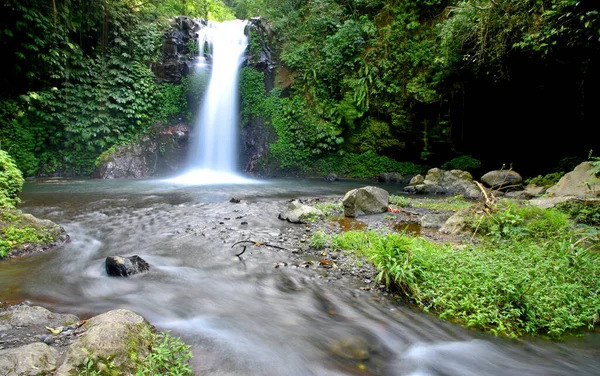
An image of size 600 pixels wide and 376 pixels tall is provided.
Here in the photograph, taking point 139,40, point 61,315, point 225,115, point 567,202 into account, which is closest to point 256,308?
point 61,315

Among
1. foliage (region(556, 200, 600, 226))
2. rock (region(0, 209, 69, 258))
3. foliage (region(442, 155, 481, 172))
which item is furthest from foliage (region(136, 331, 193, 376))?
foliage (region(442, 155, 481, 172))

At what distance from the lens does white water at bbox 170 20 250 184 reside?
17125 mm

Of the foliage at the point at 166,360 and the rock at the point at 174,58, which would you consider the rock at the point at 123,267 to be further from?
the rock at the point at 174,58

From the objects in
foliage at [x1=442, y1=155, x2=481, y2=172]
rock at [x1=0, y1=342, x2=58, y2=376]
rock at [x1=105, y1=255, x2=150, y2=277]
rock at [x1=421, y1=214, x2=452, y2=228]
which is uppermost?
foliage at [x1=442, y1=155, x2=481, y2=172]

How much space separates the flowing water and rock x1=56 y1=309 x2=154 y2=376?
18.2 inches

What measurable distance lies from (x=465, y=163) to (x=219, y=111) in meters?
12.2

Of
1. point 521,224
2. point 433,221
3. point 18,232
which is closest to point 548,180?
point 433,221

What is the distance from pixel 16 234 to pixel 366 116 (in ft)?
46.1

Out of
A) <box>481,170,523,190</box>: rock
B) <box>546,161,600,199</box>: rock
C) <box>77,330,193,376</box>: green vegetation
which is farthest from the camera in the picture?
<box>481,170,523,190</box>: rock

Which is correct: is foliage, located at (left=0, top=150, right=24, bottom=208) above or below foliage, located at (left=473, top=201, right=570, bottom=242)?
above

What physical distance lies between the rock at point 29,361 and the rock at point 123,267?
219 cm

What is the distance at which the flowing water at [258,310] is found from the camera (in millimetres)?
2805

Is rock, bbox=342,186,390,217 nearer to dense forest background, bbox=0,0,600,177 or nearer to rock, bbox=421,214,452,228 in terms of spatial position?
rock, bbox=421,214,452,228

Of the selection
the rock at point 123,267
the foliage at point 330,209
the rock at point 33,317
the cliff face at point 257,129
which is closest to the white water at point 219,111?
the cliff face at point 257,129
